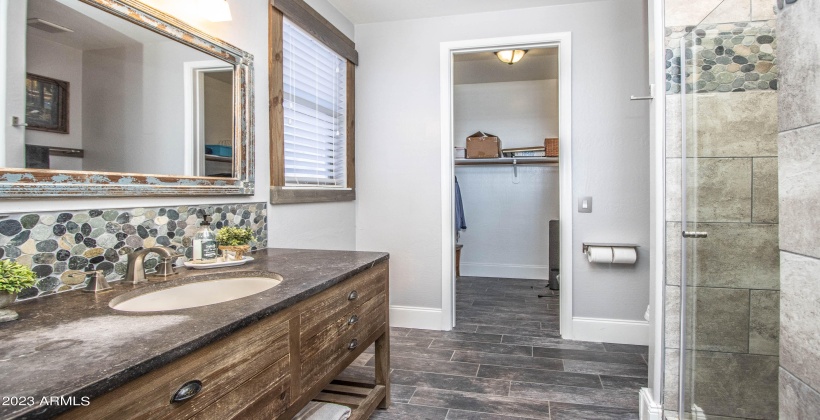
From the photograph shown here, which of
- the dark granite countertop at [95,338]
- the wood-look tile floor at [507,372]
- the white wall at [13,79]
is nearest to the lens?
the dark granite countertop at [95,338]

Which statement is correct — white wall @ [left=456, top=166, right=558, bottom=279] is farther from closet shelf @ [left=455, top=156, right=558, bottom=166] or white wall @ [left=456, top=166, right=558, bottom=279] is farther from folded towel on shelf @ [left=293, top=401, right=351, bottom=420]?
folded towel on shelf @ [left=293, top=401, right=351, bottom=420]

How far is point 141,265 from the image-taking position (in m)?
1.44

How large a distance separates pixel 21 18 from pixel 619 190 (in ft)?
10.4

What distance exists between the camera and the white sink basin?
1312 millimetres

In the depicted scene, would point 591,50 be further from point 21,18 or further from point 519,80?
point 21,18

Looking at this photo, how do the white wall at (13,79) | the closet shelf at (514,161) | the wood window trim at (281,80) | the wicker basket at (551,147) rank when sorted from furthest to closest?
the closet shelf at (514,161) → the wicker basket at (551,147) → the wood window trim at (281,80) → the white wall at (13,79)

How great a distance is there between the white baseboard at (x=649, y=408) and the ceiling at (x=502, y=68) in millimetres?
2993

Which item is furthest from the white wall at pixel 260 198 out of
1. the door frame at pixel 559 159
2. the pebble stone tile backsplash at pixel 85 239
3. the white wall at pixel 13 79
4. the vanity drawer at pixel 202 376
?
the door frame at pixel 559 159

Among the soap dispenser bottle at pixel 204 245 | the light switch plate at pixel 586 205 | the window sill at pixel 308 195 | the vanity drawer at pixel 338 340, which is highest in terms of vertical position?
the window sill at pixel 308 195

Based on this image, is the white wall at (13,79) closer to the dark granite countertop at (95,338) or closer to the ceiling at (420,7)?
the dark granite countertop at (95,338)

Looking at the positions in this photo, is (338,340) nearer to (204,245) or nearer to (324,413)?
(324,413)

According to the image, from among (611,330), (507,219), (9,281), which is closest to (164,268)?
(9,281)

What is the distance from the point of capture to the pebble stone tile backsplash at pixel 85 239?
120 cm

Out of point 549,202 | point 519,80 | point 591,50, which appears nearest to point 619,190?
point 591,50
